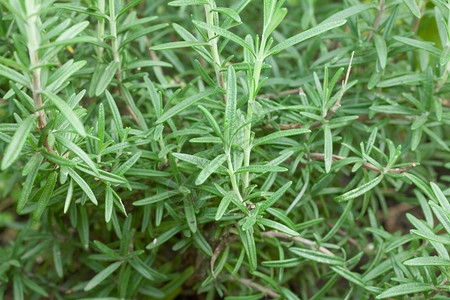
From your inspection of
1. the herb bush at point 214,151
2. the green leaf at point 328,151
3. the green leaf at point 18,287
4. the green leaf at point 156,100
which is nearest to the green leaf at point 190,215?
the herb bush at point 214,151

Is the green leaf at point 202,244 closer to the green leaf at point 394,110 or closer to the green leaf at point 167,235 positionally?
the green leaf at point 167,235

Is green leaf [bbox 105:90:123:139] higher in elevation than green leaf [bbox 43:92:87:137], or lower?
lower

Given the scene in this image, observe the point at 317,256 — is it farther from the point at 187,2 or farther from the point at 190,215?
the point at 187,2

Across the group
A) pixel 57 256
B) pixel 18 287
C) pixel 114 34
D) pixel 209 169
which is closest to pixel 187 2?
pixel 114 34

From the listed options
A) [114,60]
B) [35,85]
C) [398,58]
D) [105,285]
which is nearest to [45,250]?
[105,285]

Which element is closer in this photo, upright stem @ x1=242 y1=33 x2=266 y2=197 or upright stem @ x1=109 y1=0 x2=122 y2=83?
upright stem @ x1=242 y1=33 x2=266 y2=197

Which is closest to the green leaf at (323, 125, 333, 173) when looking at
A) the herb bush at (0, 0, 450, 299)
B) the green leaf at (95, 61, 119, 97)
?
the herb bush at (0, 0, 450, 299)

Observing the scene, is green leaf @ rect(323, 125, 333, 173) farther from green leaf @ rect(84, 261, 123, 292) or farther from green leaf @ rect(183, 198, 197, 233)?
green leaf @ rect(84, 261, 123, 292)
